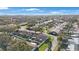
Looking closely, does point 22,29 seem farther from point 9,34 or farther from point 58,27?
point 58,27

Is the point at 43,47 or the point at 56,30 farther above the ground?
the point at 56,30

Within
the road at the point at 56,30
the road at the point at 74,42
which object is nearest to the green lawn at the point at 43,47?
the road at the point at 56,30

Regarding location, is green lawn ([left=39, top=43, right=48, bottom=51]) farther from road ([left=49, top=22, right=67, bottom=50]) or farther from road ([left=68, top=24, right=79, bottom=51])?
road ([left=68, top=24, right=79, bottom=51])

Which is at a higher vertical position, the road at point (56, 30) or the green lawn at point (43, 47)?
the road at point (56, 30)

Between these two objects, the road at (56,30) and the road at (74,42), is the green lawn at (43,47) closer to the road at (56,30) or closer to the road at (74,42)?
the road at (56,30)

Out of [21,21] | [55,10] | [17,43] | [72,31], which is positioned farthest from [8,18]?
[72,31]

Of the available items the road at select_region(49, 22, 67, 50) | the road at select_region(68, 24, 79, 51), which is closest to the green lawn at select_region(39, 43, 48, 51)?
the road at select_region(49, 22, 67, 50)
